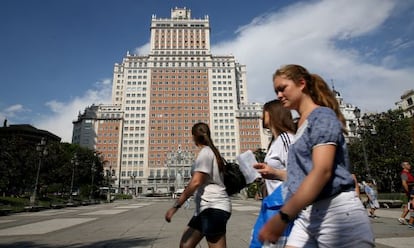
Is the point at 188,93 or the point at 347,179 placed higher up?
the point at 188,93

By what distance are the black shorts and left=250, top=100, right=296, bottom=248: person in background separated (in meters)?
0.63

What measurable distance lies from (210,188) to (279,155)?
88cm

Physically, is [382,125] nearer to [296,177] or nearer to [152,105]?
[296,177]

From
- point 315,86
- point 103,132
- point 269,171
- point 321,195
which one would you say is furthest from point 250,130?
point 321,195

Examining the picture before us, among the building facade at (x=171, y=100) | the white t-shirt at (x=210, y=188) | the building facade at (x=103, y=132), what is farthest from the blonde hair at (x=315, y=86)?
the building facade at (x=103, y=132)

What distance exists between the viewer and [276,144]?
2.29 meters

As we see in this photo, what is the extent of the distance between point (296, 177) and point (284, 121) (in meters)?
0.83

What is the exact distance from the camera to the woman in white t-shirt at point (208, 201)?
2648mm

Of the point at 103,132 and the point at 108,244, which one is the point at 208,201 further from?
the point at 103,132

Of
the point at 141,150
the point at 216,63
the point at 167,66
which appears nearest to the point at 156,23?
the point at 167,66

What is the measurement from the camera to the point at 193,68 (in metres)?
103

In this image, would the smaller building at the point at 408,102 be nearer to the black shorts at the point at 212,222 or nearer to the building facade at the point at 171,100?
the building facade at the point at 171,100

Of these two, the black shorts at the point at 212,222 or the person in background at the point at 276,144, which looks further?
the black shorts at the point at 212,222

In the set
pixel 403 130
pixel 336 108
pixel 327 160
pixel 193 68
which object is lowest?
pixel 327 160
